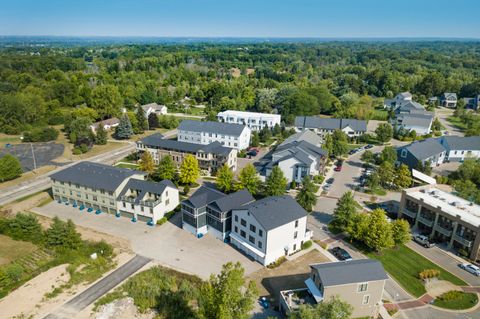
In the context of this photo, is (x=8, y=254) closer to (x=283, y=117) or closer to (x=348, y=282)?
(x=348, y=282)

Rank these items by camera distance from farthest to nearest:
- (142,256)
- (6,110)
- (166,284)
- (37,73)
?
(37,73), (6,110), (142,256), (166,284)

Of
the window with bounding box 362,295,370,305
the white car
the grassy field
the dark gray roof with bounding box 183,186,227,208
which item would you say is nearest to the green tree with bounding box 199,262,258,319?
the window with bounding box 362,295,370,305

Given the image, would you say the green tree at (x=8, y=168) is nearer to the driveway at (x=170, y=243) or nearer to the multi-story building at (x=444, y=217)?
the driveway at (x=170, y=243)

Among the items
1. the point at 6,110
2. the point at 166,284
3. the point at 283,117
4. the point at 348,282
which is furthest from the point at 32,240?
the point at 283,117

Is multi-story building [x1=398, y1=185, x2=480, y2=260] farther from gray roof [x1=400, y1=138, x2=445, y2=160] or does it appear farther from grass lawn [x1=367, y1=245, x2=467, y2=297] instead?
gray roof [x1=400, y1=138, x2=445, y2=160]

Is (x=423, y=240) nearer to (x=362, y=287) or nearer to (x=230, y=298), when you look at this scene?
(x=362, y=287)

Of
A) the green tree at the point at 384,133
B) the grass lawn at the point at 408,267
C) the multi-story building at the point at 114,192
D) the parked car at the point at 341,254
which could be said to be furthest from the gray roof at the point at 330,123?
the parked car at the point at 341,254

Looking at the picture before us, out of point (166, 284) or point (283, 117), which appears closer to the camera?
point (166, 284)

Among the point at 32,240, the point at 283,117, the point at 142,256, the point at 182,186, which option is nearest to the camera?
the point at 142,256
